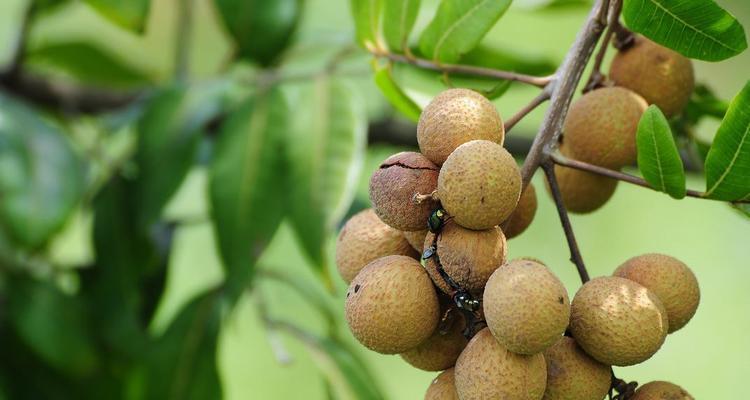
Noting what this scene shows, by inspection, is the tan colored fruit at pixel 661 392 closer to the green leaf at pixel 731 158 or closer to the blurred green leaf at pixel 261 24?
the green leaf at pixel 731 158

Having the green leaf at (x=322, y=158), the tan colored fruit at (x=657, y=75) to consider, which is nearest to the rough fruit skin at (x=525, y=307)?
the tan colored fruit at (x=657, y=75)

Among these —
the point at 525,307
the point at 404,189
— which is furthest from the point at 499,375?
the point at 404,189

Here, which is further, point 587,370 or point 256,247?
point 256,247

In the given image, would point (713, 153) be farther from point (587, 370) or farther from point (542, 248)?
point (542, 248)

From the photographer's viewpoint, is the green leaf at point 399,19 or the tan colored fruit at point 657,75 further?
the green leaf at point 399,19

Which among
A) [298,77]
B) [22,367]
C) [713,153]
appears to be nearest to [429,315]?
[713,153]
